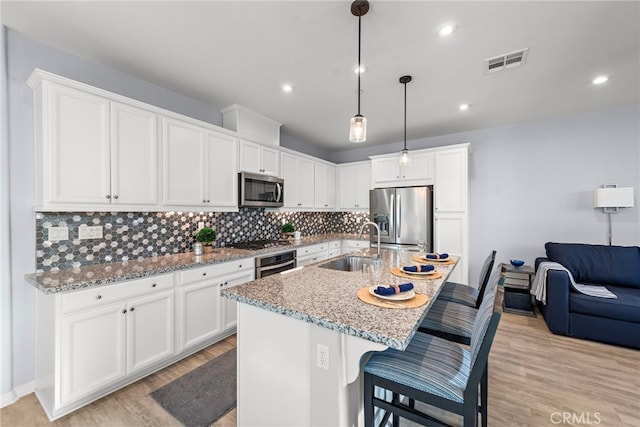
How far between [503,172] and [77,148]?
17.0 ft

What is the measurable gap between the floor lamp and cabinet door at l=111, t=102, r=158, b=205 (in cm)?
520

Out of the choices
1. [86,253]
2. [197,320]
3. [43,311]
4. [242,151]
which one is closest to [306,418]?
[197,320]

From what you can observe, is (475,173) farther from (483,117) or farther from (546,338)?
(546,338)

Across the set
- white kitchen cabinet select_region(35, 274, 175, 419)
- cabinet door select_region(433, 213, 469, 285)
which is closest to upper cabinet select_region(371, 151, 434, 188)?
cabinet door select_region(433, 213, 469, 285)

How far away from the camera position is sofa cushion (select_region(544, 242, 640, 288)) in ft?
10.2

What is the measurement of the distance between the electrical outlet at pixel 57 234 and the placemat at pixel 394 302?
237 centimetres

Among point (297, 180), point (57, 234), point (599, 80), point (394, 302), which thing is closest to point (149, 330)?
point (57, 234)

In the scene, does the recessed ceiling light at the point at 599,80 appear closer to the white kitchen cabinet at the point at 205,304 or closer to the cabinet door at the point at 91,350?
the white kitchen cabinet at the point at 205,304

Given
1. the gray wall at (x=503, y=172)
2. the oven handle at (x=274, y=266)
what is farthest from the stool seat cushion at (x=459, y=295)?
the gray wall at (x=503, y=172)

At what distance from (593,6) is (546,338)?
306 cm

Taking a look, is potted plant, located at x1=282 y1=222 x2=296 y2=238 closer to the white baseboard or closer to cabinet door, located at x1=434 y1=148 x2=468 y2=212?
cabinet door, located at x1=434 y1=148 x2=468 y2=212

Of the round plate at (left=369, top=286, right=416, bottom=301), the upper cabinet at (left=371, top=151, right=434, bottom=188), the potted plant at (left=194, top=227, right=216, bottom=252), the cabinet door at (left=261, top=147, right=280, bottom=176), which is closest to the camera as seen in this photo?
the round plate at (left=369, top=286, right=416, bottom=301)

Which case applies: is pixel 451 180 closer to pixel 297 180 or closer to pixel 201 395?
pixel 297 180

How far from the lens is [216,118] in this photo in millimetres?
3295
